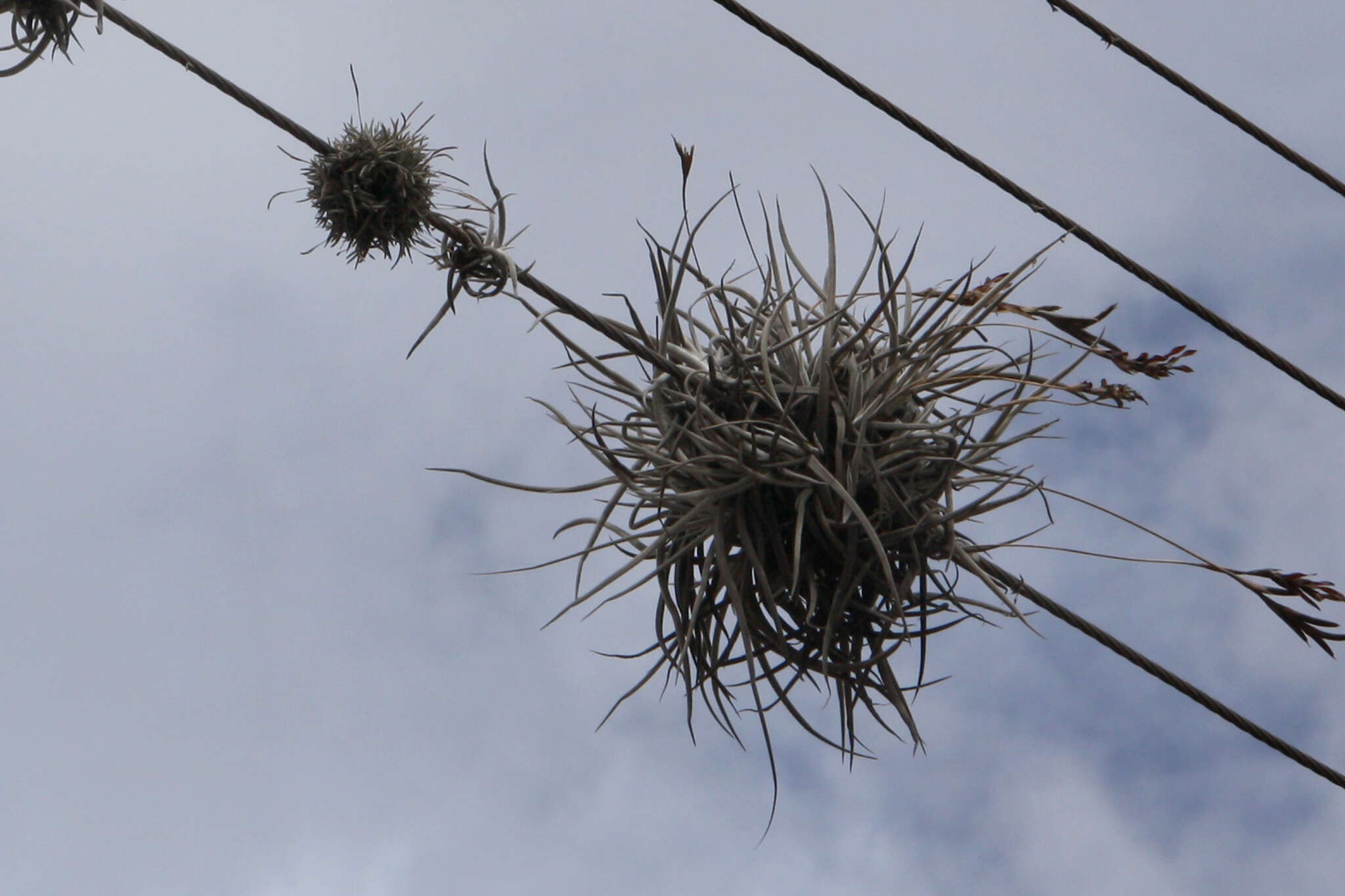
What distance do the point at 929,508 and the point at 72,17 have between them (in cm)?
121

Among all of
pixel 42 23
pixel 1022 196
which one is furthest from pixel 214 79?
pixel 1022 196

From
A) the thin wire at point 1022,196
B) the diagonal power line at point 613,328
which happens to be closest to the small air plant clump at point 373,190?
the diagonal power line at point 613,328

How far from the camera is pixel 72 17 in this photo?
1814mm

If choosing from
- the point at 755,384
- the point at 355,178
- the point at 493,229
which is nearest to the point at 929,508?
the point at 755,384

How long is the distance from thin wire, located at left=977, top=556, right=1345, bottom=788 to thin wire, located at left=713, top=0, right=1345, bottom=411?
60 cm

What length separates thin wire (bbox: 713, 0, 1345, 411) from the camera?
92.0 inches

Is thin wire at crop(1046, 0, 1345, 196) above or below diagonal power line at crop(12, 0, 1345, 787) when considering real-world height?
above

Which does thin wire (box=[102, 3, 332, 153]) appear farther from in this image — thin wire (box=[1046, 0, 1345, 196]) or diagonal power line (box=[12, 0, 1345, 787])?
thin wire (box=[1046, 0, 1345, 196])

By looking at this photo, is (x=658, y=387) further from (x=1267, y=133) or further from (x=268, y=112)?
(x=1267, y=133)

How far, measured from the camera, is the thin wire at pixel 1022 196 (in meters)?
2.34

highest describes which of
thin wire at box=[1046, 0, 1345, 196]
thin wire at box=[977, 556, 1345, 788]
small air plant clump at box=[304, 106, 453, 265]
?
thin wire at box=[1046, 0, 1345, 196]

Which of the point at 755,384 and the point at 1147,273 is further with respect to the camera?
the point at 1147,273

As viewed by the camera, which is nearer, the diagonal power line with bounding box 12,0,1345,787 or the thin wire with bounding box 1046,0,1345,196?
the diagonal power line with bounding box 12,0,1345,787

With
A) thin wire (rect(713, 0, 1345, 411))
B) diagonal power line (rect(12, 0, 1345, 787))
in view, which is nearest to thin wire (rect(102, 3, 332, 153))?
diagonal power line (rect(12, 0, 1345, 787))
